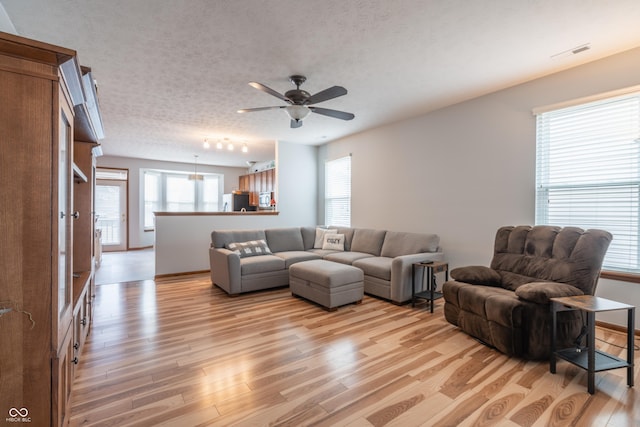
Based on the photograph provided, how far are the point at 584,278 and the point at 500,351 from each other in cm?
92

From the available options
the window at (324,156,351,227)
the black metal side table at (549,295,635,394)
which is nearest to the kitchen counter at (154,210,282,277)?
the window at (324,156,351,227)

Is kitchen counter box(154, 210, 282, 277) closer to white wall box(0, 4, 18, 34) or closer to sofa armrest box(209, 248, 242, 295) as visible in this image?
sofa armrest box(209, 248, 242, 295)

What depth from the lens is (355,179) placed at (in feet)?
19.4

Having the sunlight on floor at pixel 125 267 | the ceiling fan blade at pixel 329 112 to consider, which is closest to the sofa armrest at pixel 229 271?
the sunlight on floor at pixel 125 267

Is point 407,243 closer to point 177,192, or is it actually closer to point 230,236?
point 230,236

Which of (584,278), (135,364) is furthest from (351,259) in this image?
(135,364)

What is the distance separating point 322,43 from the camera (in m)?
2.54

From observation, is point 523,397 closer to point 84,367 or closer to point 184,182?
point 84,367

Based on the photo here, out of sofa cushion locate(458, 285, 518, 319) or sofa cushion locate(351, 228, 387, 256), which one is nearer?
sofa cushion locate(458, 285, 518, 319)

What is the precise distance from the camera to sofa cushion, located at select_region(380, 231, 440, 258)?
4156mm

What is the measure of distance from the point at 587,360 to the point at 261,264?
353cm

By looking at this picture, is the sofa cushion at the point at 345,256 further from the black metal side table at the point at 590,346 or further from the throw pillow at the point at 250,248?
the black metal side table at the point at 590,346

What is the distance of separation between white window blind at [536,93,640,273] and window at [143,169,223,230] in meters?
8.71

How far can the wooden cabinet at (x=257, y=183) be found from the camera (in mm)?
8122
